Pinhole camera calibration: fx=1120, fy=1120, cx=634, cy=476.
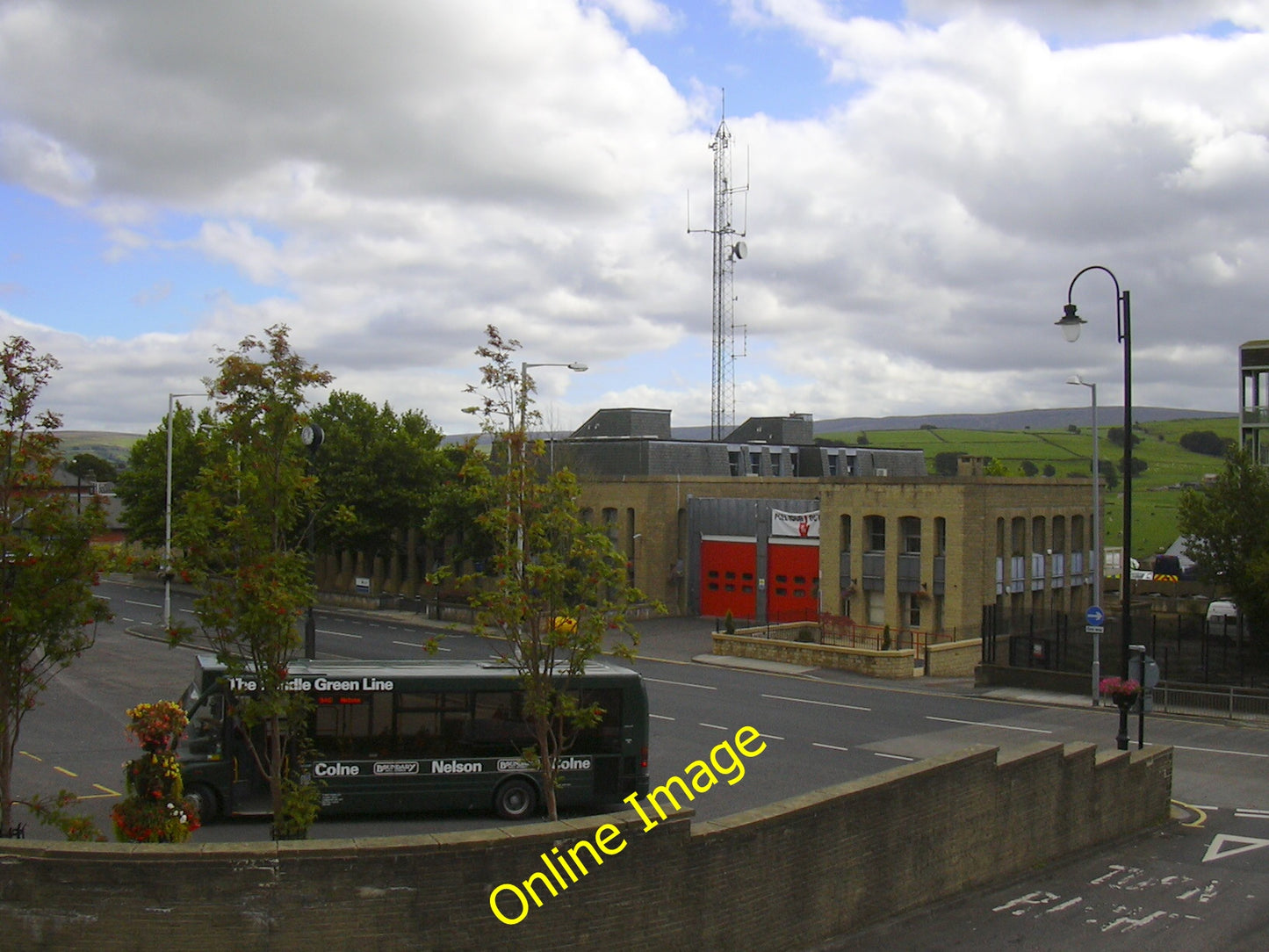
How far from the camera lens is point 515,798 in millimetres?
17641

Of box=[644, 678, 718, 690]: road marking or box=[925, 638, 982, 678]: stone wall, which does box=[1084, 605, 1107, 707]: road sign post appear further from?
box=[644, 678, 718, 690]: road marking

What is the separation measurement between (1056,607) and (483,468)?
39836mm

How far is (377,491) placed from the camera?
175 ft

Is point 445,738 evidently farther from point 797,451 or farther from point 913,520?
point 797,451

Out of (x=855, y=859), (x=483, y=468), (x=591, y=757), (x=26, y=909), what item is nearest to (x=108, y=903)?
(x=26, y=909)

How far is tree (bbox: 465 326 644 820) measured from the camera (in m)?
12.3

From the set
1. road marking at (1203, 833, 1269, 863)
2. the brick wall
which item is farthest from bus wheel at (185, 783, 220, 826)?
road marking at (1203, 833, 1269, 863)


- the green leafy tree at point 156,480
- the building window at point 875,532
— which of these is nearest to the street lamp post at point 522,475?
the building window at point 875,532

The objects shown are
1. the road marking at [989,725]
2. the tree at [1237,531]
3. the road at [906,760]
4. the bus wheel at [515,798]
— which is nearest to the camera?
the road at [906,760]

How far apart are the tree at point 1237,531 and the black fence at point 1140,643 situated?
0.86 m

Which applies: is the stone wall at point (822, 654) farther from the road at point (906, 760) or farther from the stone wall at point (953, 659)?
the road at point (906, 760)

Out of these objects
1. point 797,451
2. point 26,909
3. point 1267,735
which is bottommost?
point 1267,735

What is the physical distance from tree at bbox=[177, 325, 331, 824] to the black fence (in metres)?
24.7

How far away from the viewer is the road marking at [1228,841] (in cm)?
1670
